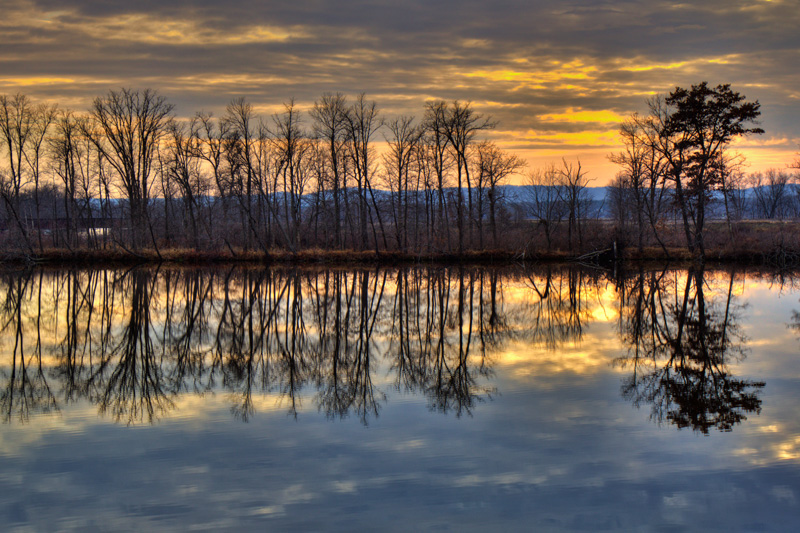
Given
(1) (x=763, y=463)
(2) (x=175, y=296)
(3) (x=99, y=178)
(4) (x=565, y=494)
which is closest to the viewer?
(4) (x=565, y=494)

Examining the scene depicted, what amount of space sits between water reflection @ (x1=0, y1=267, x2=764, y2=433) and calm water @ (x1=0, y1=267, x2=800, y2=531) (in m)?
0.08

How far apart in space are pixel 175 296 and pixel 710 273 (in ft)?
89.7

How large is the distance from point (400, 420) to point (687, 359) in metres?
7.00

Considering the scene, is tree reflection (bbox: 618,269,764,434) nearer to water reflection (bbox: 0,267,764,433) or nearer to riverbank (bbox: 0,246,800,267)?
water reflection (bbox: 0,267,764,433)

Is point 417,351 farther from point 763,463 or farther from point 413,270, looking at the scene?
point 413,270

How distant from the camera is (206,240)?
160 feet

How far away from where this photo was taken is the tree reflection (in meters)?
9.34

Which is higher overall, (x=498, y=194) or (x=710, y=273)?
(x=498, y=194)

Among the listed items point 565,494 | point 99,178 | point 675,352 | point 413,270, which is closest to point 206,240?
point 99,178

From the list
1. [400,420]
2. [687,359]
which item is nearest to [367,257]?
[687,359]

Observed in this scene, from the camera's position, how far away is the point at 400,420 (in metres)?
8.92

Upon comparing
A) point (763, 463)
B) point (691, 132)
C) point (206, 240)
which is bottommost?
point (763, 463)

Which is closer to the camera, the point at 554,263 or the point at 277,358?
the point at 277,358

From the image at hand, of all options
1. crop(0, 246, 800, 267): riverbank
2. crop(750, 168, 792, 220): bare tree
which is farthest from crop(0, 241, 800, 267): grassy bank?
crop(750, 168, 792, 220): bare tree
